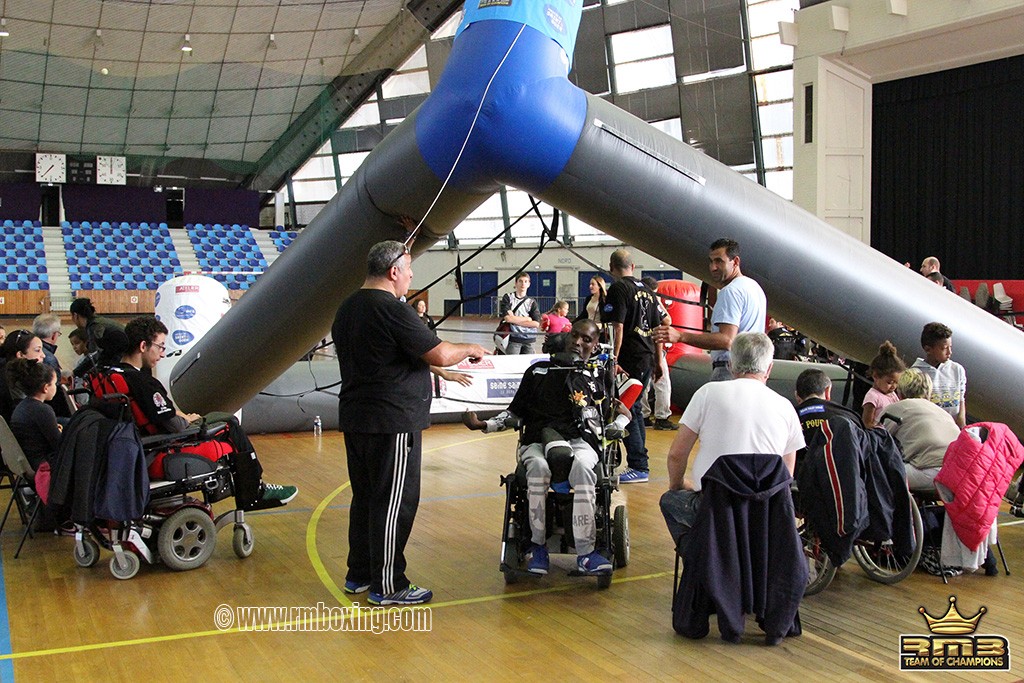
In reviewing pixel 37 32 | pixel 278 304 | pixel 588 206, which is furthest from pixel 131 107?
pixel 588 206

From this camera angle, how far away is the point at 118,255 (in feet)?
80.1

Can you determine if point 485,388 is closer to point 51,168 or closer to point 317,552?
point 317,552

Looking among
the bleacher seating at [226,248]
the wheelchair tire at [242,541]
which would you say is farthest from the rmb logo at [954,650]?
the bleacher seating at [226,248]

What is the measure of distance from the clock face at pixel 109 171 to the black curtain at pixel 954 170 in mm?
18983

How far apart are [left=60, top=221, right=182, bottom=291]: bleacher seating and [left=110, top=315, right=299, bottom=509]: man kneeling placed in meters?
18.8

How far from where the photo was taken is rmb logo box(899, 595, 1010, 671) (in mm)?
3375

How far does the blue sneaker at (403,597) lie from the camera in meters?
4.05

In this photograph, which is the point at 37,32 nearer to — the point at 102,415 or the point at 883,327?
the point at 102,415

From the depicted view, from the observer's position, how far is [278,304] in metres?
5.72

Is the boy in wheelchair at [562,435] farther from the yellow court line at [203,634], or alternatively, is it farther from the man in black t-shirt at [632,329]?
the man in black t-shirt at [632,329]

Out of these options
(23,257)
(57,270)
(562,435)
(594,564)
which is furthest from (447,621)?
(23,257)

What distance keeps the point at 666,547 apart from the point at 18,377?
11.9ft

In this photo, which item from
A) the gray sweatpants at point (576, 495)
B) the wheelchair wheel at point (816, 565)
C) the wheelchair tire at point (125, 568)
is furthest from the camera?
the wheelchair tire at point (125, 568)

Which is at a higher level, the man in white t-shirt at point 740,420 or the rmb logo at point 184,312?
the rmb logo at point 184,312
